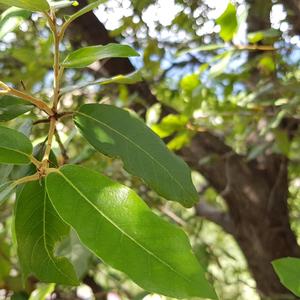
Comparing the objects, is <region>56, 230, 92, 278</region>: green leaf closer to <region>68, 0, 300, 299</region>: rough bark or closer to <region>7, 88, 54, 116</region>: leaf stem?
<region>7, 88, 54, 116</region>: leaf stem

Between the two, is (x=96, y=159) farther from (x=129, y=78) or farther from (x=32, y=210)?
(x=32, y=210)

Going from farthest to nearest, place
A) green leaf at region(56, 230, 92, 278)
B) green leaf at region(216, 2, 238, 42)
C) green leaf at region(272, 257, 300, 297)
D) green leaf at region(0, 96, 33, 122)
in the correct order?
green leaf at region(216, 2, 238, 42), green leaf at region(56, 230, 92, 278), green leaf at region(0, 96, 33, 122), green leaf at region(272, 257, 300, 297)

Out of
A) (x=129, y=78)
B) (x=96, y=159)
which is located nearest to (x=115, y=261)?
(x=129, y=78)

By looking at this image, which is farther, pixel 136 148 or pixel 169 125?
pixel 169 125

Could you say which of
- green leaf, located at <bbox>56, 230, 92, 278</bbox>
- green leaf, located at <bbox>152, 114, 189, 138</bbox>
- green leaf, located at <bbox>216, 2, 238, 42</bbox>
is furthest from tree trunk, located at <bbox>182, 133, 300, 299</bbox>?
green leaf, located at <bbox>56, 230, 92, 278</bbox>

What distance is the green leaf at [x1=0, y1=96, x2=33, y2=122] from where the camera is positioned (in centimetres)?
75

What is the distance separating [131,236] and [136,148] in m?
0.18

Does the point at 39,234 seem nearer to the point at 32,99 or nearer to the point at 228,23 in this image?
the point at 32,99

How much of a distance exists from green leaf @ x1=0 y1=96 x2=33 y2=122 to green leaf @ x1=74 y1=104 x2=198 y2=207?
0.08m

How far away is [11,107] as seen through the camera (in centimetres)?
75

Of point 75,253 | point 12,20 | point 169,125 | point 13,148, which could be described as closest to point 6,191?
point 13,148

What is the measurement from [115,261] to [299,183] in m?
2.72

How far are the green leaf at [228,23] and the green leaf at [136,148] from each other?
601mm

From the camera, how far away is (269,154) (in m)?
2.33
